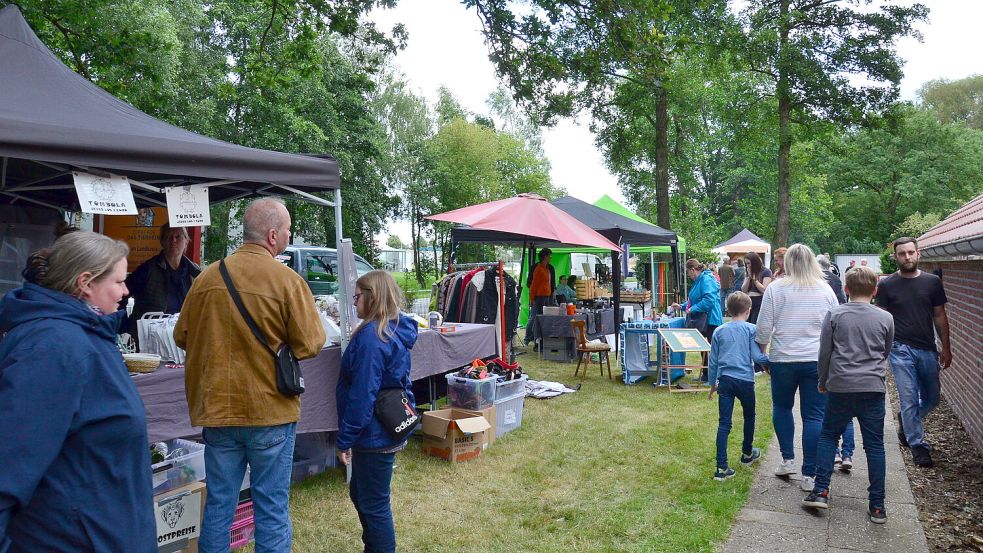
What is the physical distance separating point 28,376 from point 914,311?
5496mm

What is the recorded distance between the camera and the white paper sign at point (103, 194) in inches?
122

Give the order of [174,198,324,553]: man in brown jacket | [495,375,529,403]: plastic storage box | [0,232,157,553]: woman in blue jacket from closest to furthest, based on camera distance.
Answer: [0,232,157,553]: woman in blue jacket < [174,198,324,553]: man in brown jacket < [495,375,529,403]: plastic storage box

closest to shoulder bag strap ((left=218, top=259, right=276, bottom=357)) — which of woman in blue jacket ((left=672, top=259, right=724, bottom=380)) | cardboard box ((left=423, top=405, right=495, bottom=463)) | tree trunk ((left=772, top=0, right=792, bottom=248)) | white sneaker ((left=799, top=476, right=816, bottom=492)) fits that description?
cardboard box ((left=423, top=405, right=495, bottom=463))

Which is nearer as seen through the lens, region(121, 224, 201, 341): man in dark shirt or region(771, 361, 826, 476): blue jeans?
region(121, 224, 201, 341): man in dark shirt

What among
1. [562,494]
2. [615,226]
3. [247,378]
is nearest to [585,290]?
[615,226]

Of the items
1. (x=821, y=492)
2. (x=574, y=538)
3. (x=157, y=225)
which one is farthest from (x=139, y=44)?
(x=821, y=492)

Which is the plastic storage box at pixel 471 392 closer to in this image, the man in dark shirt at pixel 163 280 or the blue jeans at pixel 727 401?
the blue jeans at pixel 727 401

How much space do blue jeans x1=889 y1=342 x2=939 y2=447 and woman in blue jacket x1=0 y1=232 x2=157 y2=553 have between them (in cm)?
526

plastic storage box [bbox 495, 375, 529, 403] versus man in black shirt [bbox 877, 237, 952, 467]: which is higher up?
A: man in black shirt [bbox 877, 237, 952, 467]

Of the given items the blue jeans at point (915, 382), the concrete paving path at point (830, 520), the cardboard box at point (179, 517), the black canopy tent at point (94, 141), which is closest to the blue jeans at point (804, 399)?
the concrete paving path at point (830, 520)

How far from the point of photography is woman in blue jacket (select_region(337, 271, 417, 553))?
9.85 feet

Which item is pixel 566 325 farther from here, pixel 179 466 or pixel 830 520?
pixel 179 466

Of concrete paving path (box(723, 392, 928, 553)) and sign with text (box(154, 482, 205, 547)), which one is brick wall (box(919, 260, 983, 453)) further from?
sign with text (box(154, 482, 205, 547))

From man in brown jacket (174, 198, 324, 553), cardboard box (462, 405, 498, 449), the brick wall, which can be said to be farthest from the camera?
cardboard box (462, 405, 498, 449)
